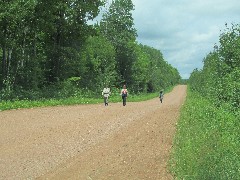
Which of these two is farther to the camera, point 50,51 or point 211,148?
point 50,51

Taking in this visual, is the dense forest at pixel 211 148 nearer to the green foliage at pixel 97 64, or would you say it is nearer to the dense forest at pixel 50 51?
the dense forest at pixel 50 51

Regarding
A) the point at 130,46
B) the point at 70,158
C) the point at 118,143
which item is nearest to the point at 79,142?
the point at 118,143

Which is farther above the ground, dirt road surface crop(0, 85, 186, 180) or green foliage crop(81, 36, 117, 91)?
green foliage crop(81, 36, 117, 91)

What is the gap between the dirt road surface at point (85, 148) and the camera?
33.4 feet

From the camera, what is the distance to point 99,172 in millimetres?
10125

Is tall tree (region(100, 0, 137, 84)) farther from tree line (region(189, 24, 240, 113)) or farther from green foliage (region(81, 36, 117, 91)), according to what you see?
tree line (region(189, 24, 240, 113))

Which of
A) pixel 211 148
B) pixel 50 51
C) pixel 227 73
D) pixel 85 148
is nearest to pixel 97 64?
pixel 50 51

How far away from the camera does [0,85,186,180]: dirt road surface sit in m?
10.2

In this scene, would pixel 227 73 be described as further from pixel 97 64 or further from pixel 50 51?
pixel 97 64

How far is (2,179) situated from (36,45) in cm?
3231

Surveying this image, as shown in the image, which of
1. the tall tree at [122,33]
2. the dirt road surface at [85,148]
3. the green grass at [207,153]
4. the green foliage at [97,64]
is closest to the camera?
the green grass at [207,153]

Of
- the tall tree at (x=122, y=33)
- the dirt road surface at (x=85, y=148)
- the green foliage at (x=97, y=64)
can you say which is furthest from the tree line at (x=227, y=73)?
the tall tree at (x=122, y=33)

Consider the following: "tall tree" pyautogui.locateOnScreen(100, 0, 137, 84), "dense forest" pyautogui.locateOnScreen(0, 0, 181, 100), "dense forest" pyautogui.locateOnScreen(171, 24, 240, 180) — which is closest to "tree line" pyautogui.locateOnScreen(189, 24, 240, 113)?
"dense forest" pyautogui.locateOnScreen(171, 24, 240, 180)

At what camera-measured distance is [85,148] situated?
1335 centimetres
